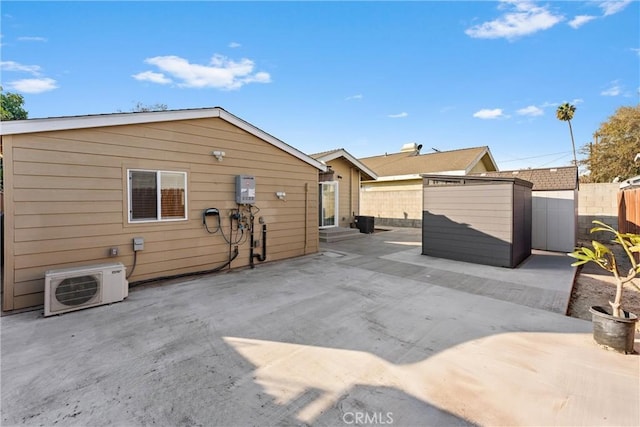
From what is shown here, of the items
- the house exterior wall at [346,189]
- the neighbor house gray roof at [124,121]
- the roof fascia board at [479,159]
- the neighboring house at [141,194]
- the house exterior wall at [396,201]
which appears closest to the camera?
the neighbor house gray roof at [124,121]

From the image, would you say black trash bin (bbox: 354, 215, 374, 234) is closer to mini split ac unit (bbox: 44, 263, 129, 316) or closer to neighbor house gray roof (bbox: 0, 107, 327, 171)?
neighbor house gray roof (bbox: 0, 107, 327, 171)

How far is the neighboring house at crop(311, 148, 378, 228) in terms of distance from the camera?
11273 millimetres

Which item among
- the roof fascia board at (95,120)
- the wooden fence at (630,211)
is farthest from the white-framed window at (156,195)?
the wooden fence at (630,211)

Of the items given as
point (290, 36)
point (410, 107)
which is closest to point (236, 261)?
point (290, 36)

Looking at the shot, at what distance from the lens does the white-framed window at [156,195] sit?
190 inches

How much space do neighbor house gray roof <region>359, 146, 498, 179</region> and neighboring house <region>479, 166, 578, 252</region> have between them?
15.2 feet

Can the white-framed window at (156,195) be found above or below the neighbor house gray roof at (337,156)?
below

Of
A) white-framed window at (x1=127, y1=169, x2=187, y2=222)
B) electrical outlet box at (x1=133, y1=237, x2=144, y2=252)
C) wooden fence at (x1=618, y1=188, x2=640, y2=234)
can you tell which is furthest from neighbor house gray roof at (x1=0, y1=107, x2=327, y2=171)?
wooden fence at (x1=618, y1=188, x2=640, y2=234)

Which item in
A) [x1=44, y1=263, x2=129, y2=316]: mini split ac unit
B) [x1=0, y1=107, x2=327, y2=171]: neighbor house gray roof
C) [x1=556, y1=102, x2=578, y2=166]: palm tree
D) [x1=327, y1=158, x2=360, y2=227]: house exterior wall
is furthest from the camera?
[x1=556, y1=102, x2=578, y2=166]: palm tree

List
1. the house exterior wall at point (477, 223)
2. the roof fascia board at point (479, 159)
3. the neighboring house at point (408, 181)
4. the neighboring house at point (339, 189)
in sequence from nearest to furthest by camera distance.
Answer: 1. the house exterior wall at point (477, 223)
2. the neighboring house at point (339, 189)
3. the roof fascia board at point (479, 159)
4. the neighboring house at point (408, 181)

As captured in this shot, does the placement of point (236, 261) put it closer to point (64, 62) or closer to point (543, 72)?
point (64, 62)

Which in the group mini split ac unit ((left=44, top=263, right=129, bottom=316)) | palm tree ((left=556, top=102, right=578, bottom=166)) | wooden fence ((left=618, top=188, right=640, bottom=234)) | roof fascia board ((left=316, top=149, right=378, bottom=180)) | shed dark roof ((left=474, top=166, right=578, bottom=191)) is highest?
palm tree ((left=556, top=102, right=578, bottom=166))

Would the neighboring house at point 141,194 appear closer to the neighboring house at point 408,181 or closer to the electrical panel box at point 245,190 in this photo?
the electrical panel box at point 245,190

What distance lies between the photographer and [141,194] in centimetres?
491
